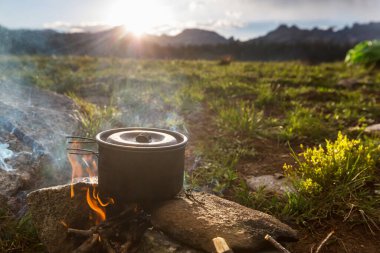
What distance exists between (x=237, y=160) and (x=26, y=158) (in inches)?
108

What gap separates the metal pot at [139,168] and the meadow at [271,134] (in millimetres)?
1093

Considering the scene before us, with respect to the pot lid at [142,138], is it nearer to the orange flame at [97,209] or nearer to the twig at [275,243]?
the orange flame at [97,209]

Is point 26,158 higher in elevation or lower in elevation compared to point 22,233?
A: higher

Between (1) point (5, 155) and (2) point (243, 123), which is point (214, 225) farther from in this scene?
(2) point (243, 123)

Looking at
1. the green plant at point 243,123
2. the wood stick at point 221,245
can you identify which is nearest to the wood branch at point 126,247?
the wood stick at point 221,245

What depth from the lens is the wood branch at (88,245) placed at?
2.81 metres

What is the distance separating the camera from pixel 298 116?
23.9 feet

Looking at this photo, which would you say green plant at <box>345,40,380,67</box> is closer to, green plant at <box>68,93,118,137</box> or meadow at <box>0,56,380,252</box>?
meadow at <box>0,56,380,252</box>

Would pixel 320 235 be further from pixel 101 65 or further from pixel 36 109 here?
pixel 101 65

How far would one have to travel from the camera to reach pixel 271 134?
627cm

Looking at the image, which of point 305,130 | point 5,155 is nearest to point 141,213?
point 5,155

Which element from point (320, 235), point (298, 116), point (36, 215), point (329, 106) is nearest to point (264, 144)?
point (298, 116)

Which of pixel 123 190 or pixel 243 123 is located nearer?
pixel 123 190

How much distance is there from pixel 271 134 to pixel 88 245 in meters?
4.18
